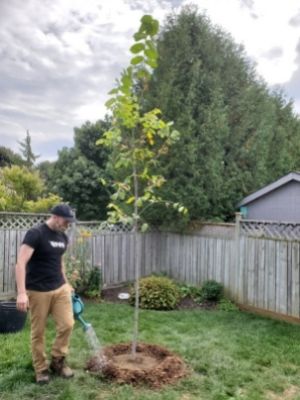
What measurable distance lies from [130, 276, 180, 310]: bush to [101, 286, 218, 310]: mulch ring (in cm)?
18

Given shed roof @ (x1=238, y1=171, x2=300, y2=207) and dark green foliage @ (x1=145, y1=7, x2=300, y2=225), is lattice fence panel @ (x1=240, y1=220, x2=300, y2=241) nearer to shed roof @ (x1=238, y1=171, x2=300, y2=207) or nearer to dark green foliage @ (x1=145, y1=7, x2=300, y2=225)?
dark green foliage @ (x1=145, y1=7, x2=300, y2=225)

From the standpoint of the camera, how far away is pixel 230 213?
9570 mm

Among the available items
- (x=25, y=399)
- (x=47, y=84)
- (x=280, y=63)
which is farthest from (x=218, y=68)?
(x=25, y=399)

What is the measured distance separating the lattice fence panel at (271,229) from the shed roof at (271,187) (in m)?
1.97

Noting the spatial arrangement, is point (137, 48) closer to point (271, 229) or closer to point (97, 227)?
point (271, 229)

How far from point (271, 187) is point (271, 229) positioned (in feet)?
8.11

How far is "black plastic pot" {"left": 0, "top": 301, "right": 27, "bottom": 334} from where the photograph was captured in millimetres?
5199

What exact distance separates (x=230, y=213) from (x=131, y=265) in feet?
8.92

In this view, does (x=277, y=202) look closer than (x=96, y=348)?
No

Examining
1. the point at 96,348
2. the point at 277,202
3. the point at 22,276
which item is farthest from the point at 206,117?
the point at 22,276

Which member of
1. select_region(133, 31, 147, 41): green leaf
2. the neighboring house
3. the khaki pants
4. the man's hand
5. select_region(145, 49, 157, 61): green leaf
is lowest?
the khaki pants

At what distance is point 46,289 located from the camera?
372 cm

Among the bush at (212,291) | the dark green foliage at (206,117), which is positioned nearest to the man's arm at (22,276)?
the bush at (212,291)

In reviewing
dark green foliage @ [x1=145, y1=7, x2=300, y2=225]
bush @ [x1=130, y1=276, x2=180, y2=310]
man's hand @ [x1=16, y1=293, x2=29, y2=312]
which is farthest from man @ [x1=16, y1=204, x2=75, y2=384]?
dark green foliage @ [x1=145, y1=7, x2=300, y2=225]
